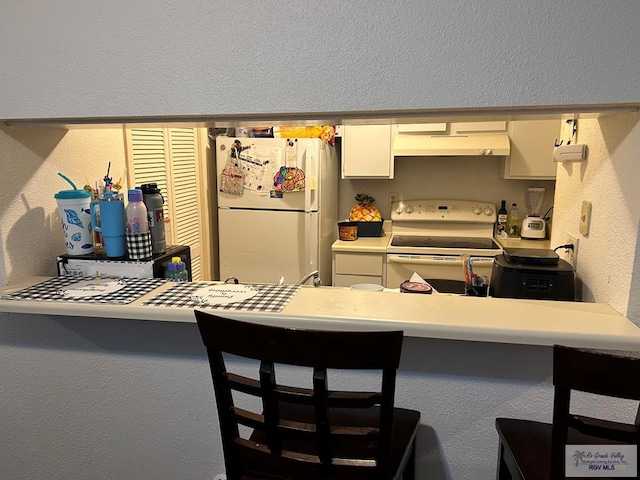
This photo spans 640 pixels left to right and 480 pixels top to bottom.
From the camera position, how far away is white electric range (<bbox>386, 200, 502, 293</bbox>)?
3.38 m

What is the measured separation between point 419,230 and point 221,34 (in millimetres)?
2901

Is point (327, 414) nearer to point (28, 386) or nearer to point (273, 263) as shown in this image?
point (28, 386)

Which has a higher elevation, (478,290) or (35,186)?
(35,186)

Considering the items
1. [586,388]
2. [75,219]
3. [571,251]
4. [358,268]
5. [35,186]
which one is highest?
[35,186]

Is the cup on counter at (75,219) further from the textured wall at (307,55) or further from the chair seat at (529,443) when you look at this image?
the chair seat at (529,443)

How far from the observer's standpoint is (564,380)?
83 centimetres

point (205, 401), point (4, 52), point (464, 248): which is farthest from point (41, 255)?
point (464, 248)

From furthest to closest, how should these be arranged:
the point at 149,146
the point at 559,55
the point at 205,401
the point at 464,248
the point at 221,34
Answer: the point at 464,248 → the point at 149,146 → the point at 205,401 → the point at 221,34 → the point at 559,55

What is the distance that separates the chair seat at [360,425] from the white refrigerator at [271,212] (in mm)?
2093

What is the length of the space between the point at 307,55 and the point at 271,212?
84.0 inches

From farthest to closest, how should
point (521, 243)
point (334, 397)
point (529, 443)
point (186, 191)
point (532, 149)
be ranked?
point (521, 243) < point (532, 149) < point (186, 191) < point (529, 443) < point (334, 397)

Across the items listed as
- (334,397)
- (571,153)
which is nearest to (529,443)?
(334,397)

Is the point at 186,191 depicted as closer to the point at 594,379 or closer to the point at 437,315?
the point at 437,315

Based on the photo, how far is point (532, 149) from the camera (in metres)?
3.48
